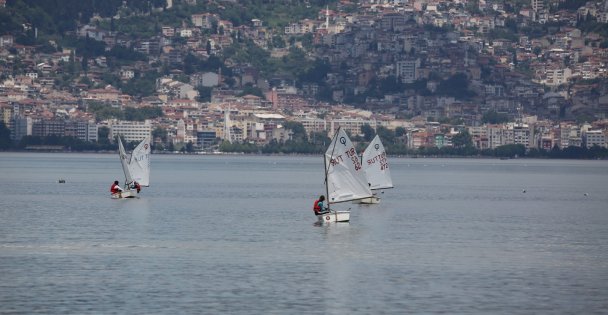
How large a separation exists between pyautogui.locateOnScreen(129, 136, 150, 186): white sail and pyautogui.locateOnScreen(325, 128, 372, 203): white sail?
32.7 meters

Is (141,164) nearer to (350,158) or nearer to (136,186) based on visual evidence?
(136,186)

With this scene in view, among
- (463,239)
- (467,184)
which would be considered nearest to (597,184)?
(467,184)

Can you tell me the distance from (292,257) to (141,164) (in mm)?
48473

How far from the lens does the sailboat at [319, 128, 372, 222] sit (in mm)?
74188

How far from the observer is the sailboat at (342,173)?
74188 millimetres

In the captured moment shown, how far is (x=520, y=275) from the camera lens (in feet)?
178

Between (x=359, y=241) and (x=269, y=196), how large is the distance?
147ft

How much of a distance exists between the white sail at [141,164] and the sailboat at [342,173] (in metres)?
32.2

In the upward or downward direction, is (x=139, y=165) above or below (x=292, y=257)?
above

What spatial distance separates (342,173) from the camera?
7488cm

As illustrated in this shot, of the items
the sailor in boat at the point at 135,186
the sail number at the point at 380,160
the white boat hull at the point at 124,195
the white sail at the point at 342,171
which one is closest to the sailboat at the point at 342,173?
the white sail at the point at 342,171

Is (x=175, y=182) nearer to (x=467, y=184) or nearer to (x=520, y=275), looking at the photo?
(x=467, y=184)

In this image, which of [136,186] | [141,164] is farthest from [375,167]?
[141,164]

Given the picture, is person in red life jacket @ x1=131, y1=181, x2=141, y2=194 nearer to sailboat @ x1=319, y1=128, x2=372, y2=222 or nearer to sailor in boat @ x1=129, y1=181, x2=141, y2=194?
sailor in boat @ x1=129, y1=181, x2=141, y2=194
